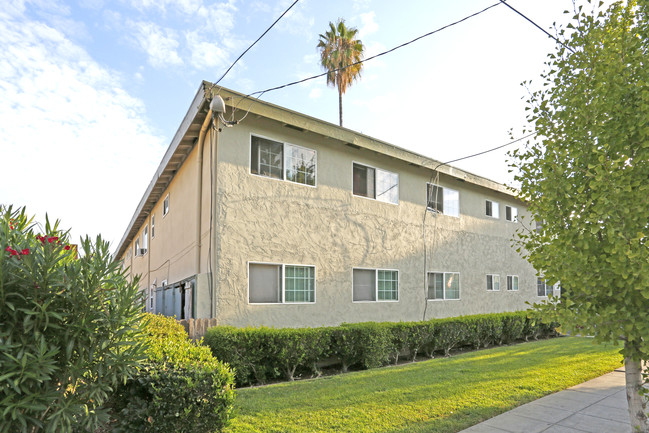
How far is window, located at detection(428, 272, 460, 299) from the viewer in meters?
14.5

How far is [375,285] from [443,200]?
5015 millimetres

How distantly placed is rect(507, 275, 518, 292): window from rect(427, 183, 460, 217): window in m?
4.89

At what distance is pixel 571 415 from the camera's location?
18.3 ft

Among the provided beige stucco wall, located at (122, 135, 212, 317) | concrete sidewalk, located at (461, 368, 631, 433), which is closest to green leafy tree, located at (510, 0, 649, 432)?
concrete sidewalk, located at (461, 368, 631, 433)

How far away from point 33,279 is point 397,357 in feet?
29.4

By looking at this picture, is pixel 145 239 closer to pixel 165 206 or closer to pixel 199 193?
pixel 165 206

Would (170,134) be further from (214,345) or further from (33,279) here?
(33,279)

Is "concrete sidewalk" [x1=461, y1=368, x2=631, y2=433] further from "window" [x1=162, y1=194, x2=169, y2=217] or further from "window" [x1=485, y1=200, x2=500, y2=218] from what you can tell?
"window" [x1=162, y1=194, x2=169, y2=217]

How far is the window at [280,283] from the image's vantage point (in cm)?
981

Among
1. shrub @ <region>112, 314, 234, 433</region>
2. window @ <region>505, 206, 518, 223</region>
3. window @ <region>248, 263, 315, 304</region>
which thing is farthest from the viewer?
window @ <region>505, 206, 518, 223</region>

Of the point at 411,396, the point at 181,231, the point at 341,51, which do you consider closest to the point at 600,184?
the point at 411,396

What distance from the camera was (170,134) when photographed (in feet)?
42.5

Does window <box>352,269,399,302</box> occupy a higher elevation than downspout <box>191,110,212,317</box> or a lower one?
lower

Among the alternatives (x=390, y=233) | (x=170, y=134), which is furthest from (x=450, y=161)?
(x=170, y=134)
